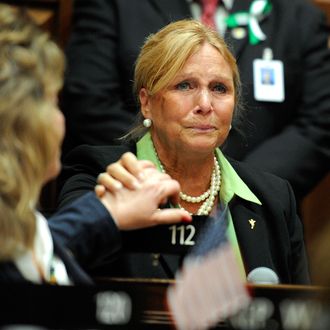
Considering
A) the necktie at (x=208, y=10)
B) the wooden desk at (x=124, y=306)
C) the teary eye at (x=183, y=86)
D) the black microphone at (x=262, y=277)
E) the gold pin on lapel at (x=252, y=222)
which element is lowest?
the gold pin on lapel at (x=252, y=222)

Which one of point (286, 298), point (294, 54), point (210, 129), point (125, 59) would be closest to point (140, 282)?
point (286, 298)

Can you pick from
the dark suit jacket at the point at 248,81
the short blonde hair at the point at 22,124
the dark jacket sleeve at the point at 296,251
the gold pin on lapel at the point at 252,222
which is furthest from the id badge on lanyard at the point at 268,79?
the short blonde hair at the point at 22,124

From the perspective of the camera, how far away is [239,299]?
1.29 metres

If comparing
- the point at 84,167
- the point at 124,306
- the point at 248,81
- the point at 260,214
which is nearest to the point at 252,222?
the point at 260,214

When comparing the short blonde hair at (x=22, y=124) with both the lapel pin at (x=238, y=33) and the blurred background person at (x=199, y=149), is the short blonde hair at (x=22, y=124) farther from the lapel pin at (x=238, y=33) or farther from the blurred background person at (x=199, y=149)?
the lapel pin at (x=238, y=33)

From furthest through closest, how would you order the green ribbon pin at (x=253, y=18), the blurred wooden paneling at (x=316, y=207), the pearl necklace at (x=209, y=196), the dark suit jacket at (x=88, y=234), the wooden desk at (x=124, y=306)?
the blurred wooden paneling at (x=316, y=207) < the green ribbon pin at (x=253, y=18) < the pearl necklace at (x=209, y=196) < the dark suit jacket at (x=88, y=234) < the wooden desk at (x=124, y=306)

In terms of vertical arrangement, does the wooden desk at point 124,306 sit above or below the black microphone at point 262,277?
above

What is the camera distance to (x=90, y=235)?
1476 mm

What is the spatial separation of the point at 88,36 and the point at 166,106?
95 cm

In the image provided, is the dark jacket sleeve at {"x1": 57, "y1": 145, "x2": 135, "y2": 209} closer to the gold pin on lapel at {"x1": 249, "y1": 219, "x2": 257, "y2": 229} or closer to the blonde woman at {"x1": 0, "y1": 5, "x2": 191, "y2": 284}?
the gold pin on lapel at {"x1": 249, "y1": 219, "x2": 257, "y2": 229}

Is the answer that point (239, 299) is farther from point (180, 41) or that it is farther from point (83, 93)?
point (83, 93)

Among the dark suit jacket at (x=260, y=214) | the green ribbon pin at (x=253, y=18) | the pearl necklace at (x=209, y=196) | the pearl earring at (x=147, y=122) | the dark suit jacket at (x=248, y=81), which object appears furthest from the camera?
the green ribbon pin at (x=253, y=18)

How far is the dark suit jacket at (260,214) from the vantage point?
2008 millimetres

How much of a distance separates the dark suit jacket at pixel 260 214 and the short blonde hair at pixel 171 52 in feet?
0.65
